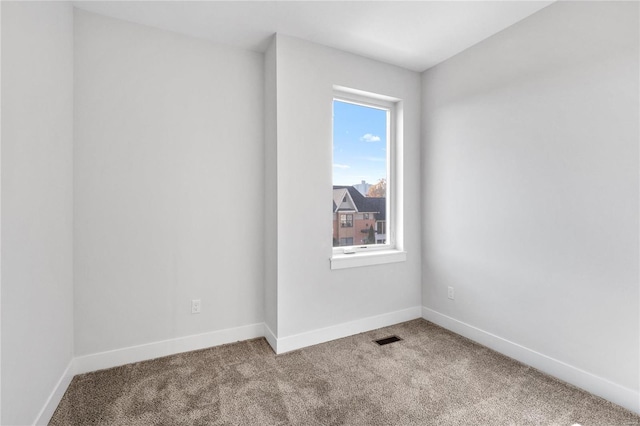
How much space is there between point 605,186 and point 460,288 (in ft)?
4.49

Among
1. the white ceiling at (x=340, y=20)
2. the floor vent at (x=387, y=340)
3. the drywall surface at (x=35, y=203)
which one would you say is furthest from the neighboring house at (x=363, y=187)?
the drywall surface at (x=35, y=203)

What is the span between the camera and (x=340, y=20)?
229 cm

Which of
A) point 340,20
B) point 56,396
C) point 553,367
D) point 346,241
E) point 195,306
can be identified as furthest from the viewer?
point 346,241

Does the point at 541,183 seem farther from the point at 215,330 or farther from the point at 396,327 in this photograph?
the point at 215,330

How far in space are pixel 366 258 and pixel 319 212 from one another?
0.66 meters

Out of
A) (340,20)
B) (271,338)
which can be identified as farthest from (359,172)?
(271,338)

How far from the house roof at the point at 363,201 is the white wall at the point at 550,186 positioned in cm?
60

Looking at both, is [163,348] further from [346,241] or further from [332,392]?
[346,241]

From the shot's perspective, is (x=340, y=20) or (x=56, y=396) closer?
(x=56, y=396)

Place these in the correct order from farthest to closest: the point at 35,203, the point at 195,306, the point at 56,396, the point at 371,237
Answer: the point at 371,237 → the point at 195,306 → the point at 56,396 → the point at 35,203

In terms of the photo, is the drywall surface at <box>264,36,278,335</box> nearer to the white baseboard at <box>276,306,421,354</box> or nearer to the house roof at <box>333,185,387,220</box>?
the white baseboard at <box>276,306,421,354</box>

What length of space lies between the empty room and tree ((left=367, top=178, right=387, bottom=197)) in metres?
0.07

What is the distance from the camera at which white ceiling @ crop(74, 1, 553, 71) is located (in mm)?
2107

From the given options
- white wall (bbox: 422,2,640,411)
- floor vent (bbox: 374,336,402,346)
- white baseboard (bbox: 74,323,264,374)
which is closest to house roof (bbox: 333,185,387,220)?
white wall (bbox: 422,2,640,411)
